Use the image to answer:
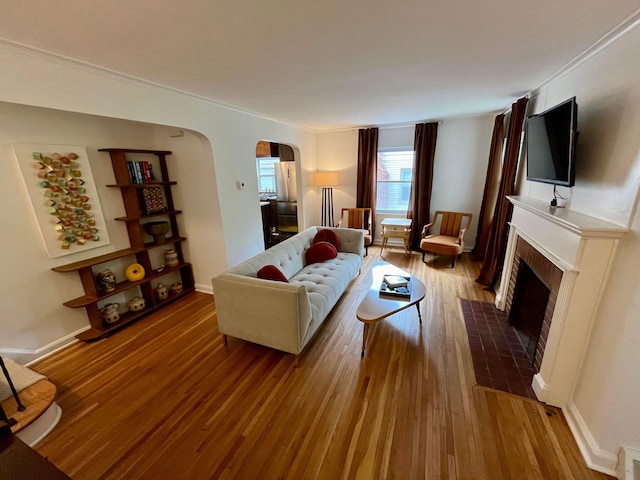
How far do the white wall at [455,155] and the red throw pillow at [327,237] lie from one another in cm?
224

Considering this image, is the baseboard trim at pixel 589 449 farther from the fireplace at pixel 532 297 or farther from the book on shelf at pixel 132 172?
the book on shelf at pixel 132 172

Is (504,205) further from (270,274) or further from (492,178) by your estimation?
(270,274)

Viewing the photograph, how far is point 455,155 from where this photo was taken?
15.2 feet

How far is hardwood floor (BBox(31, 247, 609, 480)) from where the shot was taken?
1.43 meters

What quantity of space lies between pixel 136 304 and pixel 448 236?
15.7ft

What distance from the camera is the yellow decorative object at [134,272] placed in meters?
2.85

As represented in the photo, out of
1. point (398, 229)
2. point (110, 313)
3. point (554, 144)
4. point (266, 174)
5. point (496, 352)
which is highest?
point (554, 144)

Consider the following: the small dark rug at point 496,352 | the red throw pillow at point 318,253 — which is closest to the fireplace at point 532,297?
the small dark rug at point 496,352

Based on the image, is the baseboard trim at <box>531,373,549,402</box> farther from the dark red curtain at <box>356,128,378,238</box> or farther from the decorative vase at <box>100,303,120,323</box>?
the decorative vase at <box>100,303,120,323</box>

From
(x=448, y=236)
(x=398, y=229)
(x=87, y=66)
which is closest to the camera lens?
(x=87, y=66)

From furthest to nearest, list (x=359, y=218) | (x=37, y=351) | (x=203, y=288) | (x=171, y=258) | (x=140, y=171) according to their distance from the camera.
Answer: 1. (x=359, y=218)
2. (x=203, y=288)
3. (x=171, y=258)
4. (x=140, y=171)
5. (x=37, y=351)

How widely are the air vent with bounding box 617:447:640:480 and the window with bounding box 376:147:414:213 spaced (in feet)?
14.1

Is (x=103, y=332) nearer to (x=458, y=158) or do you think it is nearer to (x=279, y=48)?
(x=279, y=48)

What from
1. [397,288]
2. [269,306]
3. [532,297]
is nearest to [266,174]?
[397,288]
